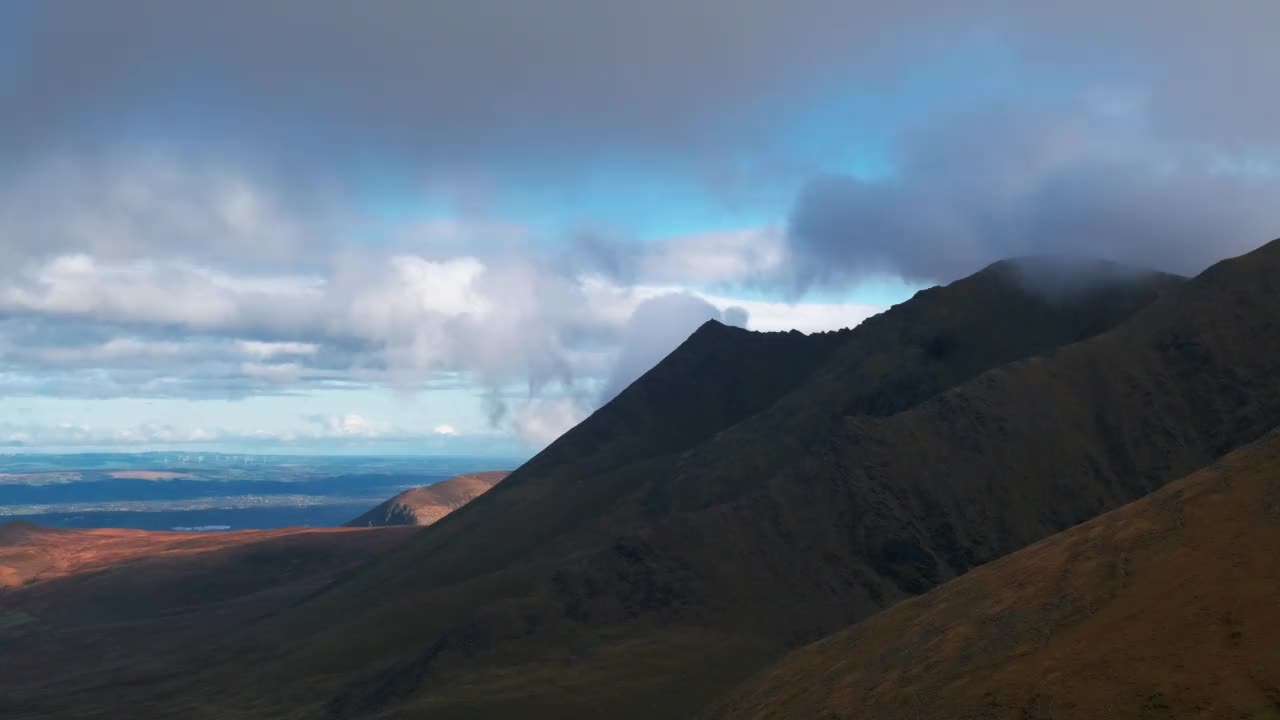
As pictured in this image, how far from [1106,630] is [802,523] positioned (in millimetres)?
71370

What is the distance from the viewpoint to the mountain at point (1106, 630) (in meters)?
46.3

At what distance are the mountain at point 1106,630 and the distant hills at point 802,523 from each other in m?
2.69

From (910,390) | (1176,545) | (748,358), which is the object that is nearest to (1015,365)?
(910,390)

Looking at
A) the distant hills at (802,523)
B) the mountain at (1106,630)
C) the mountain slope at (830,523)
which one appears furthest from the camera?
the mountain slope at (830,523)

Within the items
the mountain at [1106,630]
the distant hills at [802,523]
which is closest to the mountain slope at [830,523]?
the distant hills at [802,523]

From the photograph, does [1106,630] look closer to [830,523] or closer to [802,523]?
[830,523]

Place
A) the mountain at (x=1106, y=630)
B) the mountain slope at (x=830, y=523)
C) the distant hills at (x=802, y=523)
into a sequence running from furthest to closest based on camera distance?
the mountain slope at (x=830, y=523), the distant hills at (x=802, y=523), the mountain at (x=1106, y=630)

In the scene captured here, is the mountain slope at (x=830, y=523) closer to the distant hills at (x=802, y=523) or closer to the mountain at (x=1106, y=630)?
the distant hills at (x=802, y=523)

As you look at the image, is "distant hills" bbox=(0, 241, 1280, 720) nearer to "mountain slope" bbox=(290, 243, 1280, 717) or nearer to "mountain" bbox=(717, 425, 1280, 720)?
"mountain slope" bbox=(290, 243, 1280, 717)

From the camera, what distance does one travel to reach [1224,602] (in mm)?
49500

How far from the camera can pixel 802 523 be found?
406ft

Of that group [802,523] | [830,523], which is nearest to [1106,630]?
[830,523]

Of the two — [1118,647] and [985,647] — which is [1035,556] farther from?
[1118,647]

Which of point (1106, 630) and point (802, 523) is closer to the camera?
point (1106, 630)
